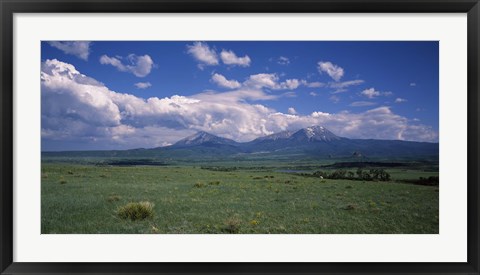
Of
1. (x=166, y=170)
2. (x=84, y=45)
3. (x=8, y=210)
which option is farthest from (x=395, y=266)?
(x=166, y=170)

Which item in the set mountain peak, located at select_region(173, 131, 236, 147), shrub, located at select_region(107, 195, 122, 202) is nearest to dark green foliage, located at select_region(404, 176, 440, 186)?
mountain peak, located at select_region(173, 131, 236, 147)

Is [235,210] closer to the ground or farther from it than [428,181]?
closer to the ground

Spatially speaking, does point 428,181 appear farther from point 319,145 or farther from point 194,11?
point 194,11

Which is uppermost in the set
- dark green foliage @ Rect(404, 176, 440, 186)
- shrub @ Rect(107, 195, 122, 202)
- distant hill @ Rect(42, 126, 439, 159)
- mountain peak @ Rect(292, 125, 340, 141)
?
mountain peak @ Rect(292, 125, 340, 141)

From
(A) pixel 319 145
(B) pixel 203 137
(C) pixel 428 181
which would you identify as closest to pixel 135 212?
(B) pixel 203 137

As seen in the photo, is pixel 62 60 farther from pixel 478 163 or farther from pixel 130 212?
pixel 478 163

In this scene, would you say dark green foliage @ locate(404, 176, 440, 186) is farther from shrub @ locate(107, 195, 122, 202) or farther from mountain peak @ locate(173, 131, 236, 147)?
shrub @ locate(107, 195, 122, 202)

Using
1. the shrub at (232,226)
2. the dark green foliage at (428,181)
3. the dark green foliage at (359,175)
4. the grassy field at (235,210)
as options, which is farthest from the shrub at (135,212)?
the dark green foliage at (359,175)

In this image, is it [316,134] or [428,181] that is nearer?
[428,181]
